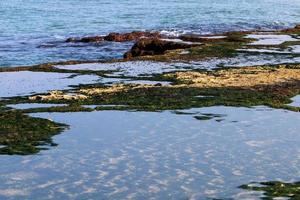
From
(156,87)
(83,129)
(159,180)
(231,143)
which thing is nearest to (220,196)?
(159,180)

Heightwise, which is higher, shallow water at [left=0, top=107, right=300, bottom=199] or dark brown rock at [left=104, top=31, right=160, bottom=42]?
shallow water at [left=0, top=107, right=300, bottom=199]

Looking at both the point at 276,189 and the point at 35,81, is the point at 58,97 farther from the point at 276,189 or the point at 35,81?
the point at 276,189

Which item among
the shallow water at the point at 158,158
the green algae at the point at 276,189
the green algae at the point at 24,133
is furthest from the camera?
the green algae at the point at 24,133

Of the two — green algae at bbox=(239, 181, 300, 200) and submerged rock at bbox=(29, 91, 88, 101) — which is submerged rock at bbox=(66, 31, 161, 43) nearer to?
submerged rock at bbox=(29, 91, 88, 101)

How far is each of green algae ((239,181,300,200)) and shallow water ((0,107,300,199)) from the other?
27 centimetres

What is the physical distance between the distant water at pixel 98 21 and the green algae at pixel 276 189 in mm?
29550

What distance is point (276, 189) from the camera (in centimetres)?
1233

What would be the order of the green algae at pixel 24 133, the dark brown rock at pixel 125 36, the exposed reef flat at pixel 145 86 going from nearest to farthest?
the green algae at pixel 24 133
the exposed reef flat at pixel 145 86
the dark brown rock at pixel 125 36

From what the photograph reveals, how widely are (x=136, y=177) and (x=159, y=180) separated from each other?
532 millimetres

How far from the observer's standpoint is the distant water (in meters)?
45.7

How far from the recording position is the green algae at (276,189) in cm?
1198

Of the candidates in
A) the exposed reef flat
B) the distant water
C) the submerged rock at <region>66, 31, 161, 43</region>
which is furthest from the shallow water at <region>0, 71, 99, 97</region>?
the submerged rock at <region>66, 31, 161, 43</region>

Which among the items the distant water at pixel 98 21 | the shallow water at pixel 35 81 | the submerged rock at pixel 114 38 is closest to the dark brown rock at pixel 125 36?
the submerged rock at pixel 114 38

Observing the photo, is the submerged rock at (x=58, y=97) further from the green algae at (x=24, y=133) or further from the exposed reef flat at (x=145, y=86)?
Answer: the green algae at (x=24, y=133)
